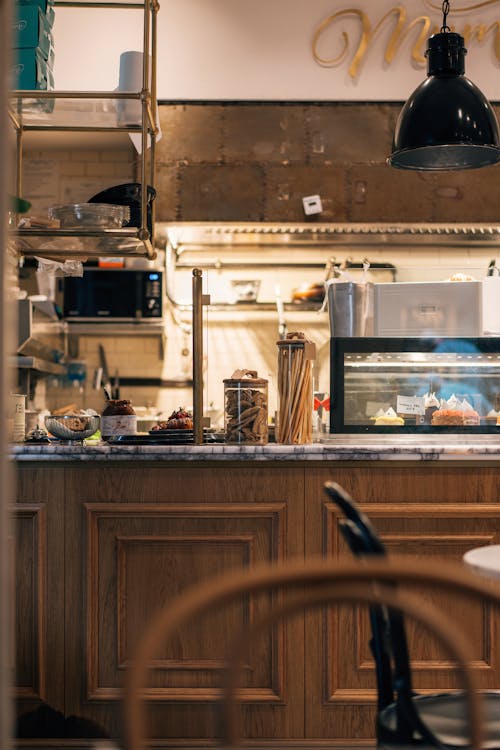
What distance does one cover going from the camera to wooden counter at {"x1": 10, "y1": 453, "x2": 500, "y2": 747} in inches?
124

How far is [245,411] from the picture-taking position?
3.34 meters

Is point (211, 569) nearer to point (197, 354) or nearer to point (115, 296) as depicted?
Answer: point (197, 354)

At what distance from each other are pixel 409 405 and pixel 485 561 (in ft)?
5.33

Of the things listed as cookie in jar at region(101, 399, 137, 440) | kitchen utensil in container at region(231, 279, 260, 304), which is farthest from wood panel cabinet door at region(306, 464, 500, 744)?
kitchen utensil in container at region(231, 279, 260, 304)

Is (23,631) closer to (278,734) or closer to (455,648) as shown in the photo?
(278,734)

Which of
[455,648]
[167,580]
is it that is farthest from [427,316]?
[455,648]

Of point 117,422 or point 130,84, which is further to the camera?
point 130,84

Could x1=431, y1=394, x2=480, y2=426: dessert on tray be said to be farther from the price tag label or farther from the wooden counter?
the wooden counter

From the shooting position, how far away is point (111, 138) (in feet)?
20.9

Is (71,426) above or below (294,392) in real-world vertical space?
below

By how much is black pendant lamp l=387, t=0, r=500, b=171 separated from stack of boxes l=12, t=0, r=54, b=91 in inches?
56.7

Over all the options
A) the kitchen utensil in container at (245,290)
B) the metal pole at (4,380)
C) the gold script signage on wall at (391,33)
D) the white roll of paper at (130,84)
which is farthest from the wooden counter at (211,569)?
the gold script signage on wall at (391,33)

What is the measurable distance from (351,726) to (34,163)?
485 centimetres

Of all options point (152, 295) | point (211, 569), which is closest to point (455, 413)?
point (211, 569)
